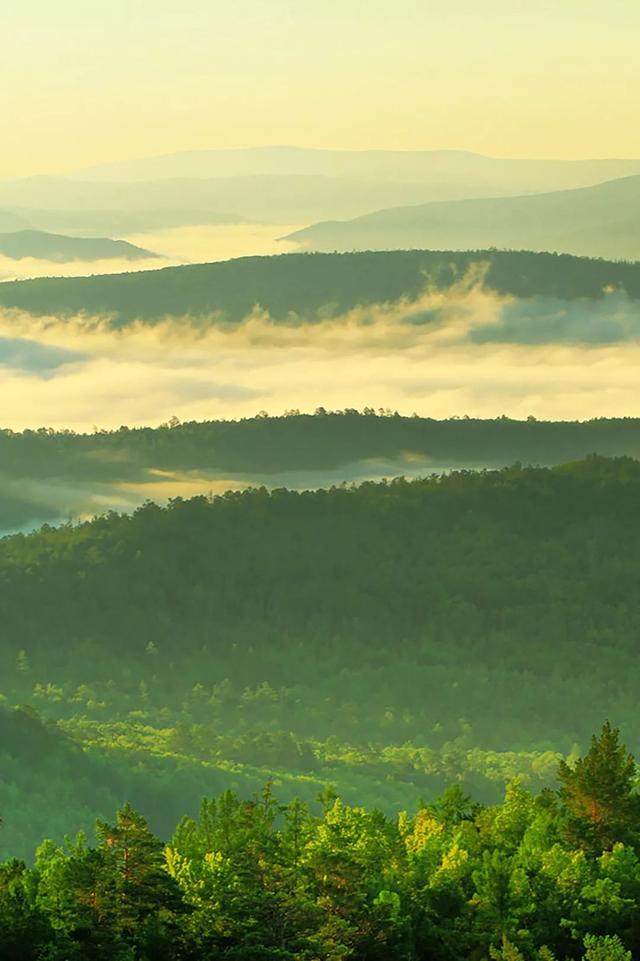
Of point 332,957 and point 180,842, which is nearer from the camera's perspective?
point 332,957

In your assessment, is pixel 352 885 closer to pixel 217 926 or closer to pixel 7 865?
pixel 217 926

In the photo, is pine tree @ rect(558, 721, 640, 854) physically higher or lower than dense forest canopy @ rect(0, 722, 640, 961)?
higher

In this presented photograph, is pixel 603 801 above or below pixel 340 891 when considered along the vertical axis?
above

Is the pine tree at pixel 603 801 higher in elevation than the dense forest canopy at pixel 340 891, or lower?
higher

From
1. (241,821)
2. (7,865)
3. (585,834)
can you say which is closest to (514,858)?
(585,834)

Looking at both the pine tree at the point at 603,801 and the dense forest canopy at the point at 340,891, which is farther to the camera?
the pine tree at the point at 603,801

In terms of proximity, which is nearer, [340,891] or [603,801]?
[340,891]

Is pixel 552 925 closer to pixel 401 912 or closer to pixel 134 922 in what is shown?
pixel 401 912

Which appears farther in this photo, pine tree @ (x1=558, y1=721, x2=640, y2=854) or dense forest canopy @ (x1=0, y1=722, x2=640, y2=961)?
pine tree @ (x1=558, y1=721, x2=640, y2=854)

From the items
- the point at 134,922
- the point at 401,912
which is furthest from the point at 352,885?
the point at 134,922
